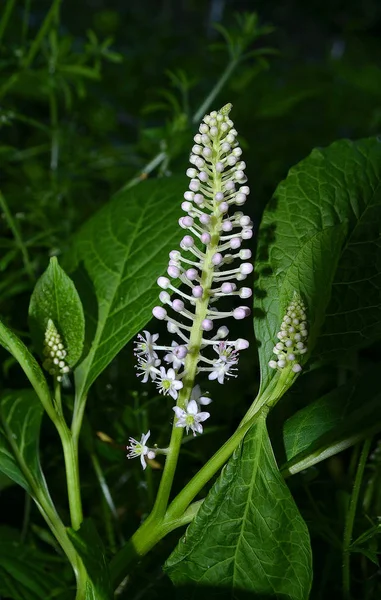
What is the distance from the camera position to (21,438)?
460mm

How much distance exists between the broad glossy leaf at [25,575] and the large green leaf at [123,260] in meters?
0.12

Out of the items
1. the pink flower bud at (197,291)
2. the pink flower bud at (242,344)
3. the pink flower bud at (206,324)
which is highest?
the pink flower bud at (197,291)

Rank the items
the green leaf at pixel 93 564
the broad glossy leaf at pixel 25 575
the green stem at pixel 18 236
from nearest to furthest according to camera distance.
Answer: the green leaf at pixel 93 564
the broad glossy leaf at pixel 25 575
the green stem at pixel 18 236

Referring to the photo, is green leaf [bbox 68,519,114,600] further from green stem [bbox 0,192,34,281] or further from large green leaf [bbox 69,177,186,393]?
green stem [bbox 0,192,34,281]

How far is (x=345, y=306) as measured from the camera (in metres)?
0.41

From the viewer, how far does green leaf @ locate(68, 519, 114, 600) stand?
0.32 meters

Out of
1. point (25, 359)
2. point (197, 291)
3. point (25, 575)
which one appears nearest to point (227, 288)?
point (197, 291)

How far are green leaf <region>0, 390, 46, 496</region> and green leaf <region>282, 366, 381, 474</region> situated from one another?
6.4 inches

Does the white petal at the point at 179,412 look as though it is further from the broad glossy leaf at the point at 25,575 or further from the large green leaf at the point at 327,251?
the broad glossy leaf at the point at 25,575

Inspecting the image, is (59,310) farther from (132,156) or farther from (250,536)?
(132,156)

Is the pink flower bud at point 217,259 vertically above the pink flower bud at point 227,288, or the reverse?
the pink flower bud at point 217,259

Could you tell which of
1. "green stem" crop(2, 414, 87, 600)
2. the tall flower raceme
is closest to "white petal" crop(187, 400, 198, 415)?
the tall flower raceme

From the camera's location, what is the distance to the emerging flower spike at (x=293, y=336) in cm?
37

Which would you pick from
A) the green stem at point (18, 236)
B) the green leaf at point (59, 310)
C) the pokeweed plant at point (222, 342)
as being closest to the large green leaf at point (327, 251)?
the pokeweed plant at point (222, 342)
